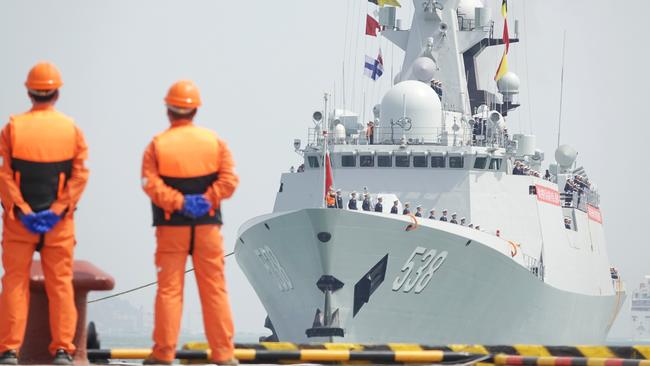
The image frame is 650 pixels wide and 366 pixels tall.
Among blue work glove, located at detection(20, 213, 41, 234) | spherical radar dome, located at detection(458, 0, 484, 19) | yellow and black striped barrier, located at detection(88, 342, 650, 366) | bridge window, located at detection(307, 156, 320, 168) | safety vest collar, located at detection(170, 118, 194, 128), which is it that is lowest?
yellow and black striped barrier, located at detection(88, 342, 650, 366)

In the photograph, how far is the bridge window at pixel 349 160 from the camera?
3362 centimetres

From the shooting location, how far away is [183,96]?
970 centimetres

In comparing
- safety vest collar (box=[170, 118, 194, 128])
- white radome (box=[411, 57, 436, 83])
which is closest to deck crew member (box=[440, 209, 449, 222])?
white radome (box=[411, 57, 436, 83])

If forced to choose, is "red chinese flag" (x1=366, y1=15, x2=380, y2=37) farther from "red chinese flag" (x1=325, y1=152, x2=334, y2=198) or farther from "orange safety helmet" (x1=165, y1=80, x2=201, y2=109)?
"orange safety helmet" (x1=165, y1=80, x2=201, y2=109)

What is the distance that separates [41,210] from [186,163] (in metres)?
0.99

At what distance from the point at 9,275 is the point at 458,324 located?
22063 millimetres

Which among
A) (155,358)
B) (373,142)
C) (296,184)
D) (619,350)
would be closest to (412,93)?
(373,142)

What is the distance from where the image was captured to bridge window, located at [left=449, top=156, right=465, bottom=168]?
3322 cm

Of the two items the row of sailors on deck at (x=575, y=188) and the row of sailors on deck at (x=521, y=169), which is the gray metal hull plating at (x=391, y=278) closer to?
the row of sailors on deck at (x=521, y=169)

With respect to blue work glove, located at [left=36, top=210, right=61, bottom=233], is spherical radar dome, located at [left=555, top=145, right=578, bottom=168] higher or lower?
lower

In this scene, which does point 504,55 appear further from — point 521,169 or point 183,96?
point 183,96

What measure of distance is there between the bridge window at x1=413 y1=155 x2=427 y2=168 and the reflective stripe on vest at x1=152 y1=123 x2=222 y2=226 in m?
23.6

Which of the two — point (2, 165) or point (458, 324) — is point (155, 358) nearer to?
point (2, 165)

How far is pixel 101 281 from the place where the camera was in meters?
9.89
